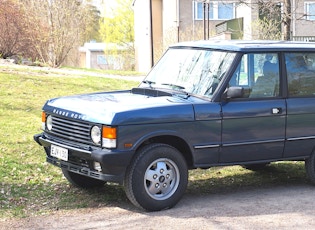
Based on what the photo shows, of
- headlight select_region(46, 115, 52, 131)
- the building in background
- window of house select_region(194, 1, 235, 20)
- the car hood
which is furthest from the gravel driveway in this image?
window of house select_region(194, 1, 235, 20)

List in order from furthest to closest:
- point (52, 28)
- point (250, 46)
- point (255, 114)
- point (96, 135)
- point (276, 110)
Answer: point (52, 28) < point (250, 46) < point (276, 110) < point (255, 114) < point (96, 135)

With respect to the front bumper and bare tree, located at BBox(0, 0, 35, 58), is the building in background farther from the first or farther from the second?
the front bumper

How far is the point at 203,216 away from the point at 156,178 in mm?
630

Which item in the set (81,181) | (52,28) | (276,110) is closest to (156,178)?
(81,181)

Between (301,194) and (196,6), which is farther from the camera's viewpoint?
(196,6)

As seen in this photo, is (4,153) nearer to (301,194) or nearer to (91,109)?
(91,109)

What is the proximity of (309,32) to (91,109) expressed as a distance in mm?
34093

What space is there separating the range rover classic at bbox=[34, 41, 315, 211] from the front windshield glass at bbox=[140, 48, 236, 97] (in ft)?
0.05

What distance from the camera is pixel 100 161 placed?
246 inches

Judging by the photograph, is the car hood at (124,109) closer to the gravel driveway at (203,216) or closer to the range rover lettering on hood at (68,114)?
the range rover lettering on hood at (68,114)

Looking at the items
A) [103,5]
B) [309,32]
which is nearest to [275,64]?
[309,32]

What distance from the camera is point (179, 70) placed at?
24.9 feet

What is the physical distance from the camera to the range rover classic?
253 inches

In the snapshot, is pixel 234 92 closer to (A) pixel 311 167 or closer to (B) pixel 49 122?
(A) pixel 311 167
